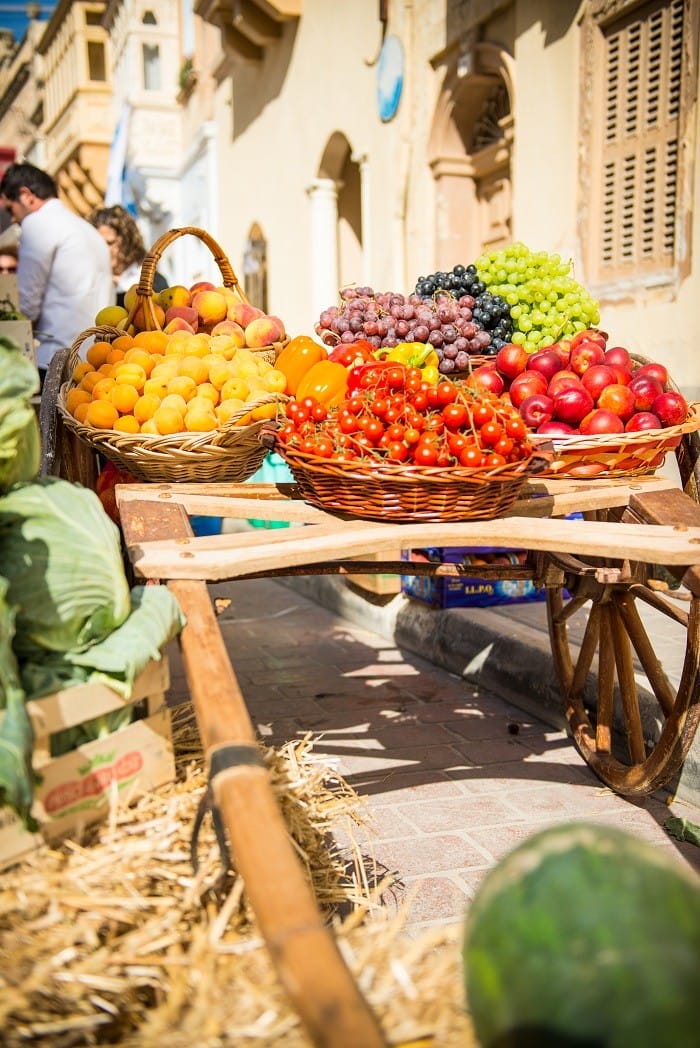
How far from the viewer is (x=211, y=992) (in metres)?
1.16

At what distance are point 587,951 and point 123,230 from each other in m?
6.17

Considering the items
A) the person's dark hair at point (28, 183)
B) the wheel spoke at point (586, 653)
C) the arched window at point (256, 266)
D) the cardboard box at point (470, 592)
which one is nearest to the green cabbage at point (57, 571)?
the wheel spoke at point (586, 653)

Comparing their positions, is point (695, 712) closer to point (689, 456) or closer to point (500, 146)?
point (689, 456)

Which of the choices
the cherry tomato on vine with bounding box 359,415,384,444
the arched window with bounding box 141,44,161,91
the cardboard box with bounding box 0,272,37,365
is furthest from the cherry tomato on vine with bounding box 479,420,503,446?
the arched window with bounding box 141,44,161,91

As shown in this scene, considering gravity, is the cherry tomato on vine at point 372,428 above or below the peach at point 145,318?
below

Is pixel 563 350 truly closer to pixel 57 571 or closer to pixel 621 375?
pixel 621 375

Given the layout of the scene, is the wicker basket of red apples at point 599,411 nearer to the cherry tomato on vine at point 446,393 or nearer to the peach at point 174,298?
the cherry tomato on vine at point 446,393

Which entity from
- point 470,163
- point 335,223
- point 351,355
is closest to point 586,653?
point 351,355

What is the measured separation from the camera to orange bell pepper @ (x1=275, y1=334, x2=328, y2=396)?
9.57 feet

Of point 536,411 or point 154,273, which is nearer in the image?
point 536,411

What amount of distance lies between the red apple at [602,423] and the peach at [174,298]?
155 centimetres

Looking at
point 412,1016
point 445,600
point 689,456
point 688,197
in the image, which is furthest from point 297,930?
point 688,197

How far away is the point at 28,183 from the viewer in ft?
17.4

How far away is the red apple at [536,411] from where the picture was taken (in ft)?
8.89
